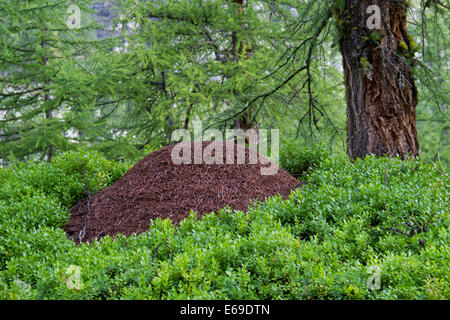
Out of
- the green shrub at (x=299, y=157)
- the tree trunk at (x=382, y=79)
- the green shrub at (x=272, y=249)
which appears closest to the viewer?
the green shrub at (x=272, y=249)

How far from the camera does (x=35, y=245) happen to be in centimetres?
354

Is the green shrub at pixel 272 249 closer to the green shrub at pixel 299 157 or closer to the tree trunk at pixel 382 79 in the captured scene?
Result: the tree trunk at pixel 382 79

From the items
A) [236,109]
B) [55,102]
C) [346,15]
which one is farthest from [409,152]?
[55,102]

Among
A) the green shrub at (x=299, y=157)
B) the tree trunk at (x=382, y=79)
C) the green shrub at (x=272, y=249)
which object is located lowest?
the green shrub at (x=272, y=249)

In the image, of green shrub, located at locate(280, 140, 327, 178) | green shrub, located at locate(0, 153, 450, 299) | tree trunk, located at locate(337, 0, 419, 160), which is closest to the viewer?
green shrub, located at locate(0, 153, 450, 299)

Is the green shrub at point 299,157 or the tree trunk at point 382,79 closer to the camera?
the tree trunk at point 382,79

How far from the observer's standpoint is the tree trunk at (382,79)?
5238mm

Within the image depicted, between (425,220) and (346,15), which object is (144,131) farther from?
(425,220)

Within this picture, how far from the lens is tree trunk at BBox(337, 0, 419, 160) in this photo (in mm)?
5238

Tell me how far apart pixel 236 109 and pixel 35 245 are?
401 cm

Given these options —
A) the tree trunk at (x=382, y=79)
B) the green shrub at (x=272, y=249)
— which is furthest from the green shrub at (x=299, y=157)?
the green shrub at (x=272, y=249)

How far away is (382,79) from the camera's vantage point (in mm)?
5254

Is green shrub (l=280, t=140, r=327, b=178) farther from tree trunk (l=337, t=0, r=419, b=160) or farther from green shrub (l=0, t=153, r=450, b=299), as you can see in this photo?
green shrub (l=0, t=153, r=450, b=299)

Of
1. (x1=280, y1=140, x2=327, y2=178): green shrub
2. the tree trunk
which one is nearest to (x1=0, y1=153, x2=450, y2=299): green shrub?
the tree trunk
